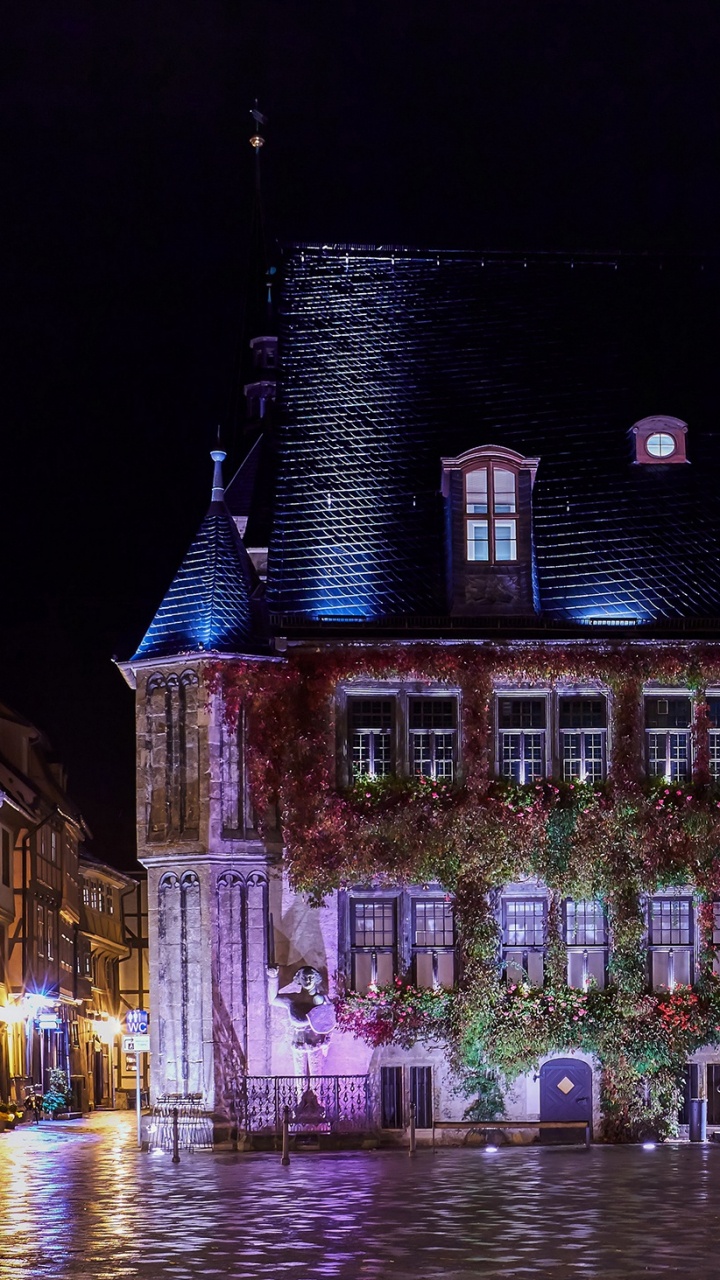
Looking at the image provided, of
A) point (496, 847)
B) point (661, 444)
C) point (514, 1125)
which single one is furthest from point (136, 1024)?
point (661, 444)

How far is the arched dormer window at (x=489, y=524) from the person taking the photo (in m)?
41.0

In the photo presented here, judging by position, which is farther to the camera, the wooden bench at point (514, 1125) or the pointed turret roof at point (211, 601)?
the pointed turret roof at point (211, 601)

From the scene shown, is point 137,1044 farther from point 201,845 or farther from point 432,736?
point 432,736

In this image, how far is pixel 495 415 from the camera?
143 feet

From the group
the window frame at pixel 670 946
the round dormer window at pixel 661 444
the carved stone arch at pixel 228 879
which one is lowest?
the window frame at pixel 670 946

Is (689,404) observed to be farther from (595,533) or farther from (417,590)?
(417,590)

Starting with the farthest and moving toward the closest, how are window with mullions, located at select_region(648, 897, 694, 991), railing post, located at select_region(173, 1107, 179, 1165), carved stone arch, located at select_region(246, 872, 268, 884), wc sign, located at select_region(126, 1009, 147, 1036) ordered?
window with mullions, located at select_region(648, 897, 694, 991) < wc sign, located at select_region(126, 1009, 147, 1036) < carved stone arch, located at select_region(246, 872, 268, 884) < railing post, located at select_region(173, 1107, 179, 1165)

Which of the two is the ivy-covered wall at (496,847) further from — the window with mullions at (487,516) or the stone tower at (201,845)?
the window with mullions at (487,516)

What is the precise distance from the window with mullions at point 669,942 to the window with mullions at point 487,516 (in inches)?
276

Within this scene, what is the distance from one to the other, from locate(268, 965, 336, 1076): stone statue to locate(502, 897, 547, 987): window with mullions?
352cm

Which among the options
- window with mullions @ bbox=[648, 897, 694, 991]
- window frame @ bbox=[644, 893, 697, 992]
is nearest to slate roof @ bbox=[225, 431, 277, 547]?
window frame @ bbox=[644, 893, 697, 992]

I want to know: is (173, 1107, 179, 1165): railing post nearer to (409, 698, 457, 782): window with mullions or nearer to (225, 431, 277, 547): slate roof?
(409, 698, 457, 782): window with mullions

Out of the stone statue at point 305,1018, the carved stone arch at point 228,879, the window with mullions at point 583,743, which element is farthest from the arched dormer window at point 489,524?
the stone statue at point 305,1018

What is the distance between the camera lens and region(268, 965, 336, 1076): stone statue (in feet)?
126
